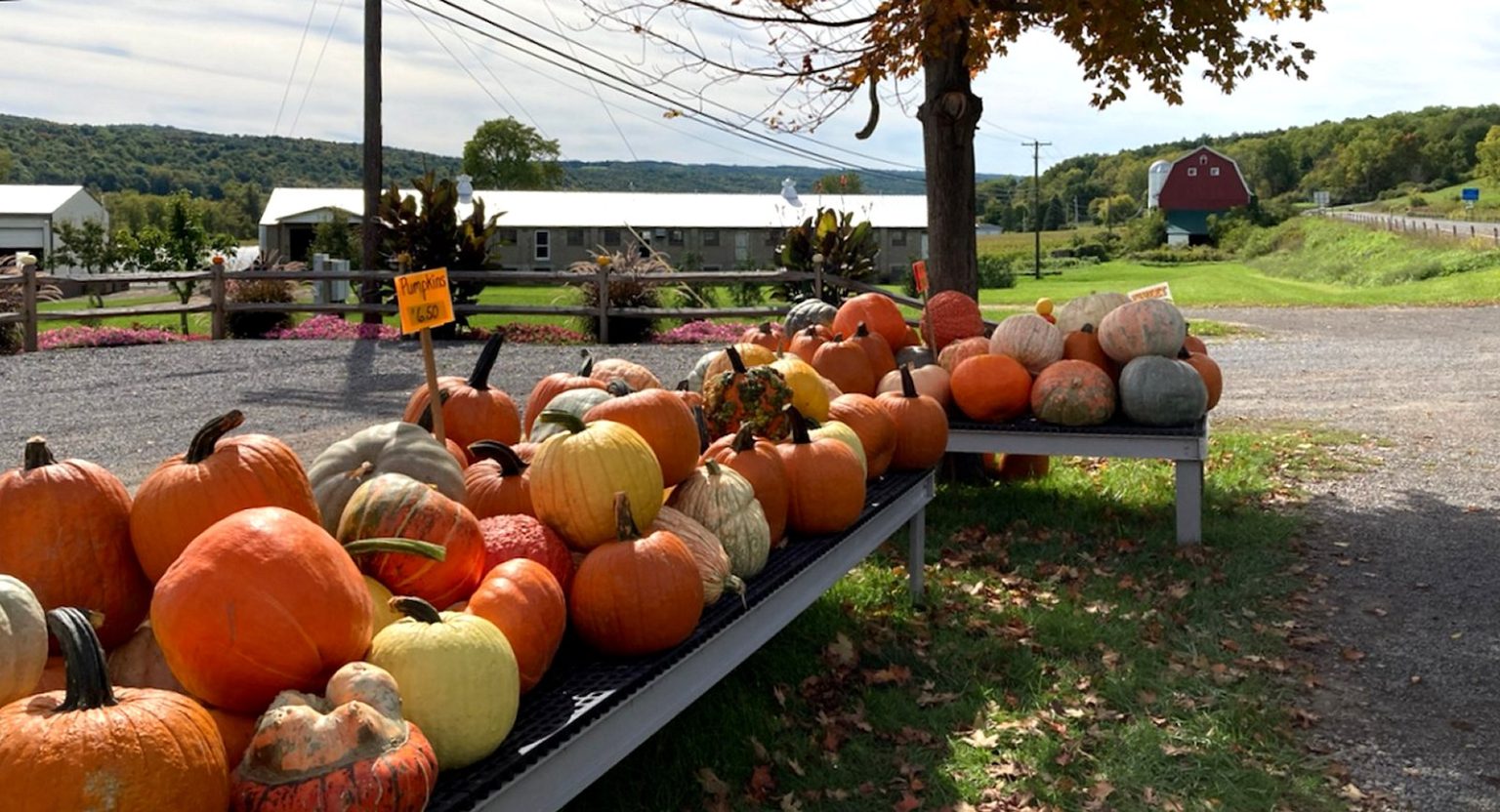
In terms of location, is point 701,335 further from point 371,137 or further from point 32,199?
point 32,199

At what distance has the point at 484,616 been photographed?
287cm

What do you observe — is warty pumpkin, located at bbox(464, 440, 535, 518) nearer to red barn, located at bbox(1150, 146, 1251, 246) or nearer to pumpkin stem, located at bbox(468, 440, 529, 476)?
pumpkin stem, located at bbox(468, 440, 529, 476)

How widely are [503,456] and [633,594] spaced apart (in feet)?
2.46

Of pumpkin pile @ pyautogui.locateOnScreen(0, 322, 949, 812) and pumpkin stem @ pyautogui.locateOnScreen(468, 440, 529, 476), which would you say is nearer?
pumpkin pile @ pyautogui.locateOnScreen(0, 322, 949, 812)

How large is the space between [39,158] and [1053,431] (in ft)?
513

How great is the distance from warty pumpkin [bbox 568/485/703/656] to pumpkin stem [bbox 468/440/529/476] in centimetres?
49

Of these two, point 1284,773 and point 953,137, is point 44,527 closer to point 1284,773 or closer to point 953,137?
point 1284,773

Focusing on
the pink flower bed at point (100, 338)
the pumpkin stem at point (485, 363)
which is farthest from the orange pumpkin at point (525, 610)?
the pink flower bed at point (100, 338)

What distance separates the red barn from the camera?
124 metres

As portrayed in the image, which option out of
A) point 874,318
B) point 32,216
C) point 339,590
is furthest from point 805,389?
point 32,216

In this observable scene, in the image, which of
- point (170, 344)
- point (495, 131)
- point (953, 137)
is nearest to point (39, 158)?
point (495, 131)

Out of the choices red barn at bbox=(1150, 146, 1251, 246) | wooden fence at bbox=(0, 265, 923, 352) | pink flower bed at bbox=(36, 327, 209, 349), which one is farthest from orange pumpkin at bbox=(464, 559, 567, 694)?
red barn at bbox=(1150, 146, 1251, 246)

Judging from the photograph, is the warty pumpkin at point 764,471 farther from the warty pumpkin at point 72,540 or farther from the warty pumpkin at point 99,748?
the warty pumpkin at point 99,748

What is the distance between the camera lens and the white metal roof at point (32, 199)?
86.6 meters
